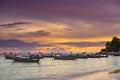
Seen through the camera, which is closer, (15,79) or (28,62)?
(15,79)

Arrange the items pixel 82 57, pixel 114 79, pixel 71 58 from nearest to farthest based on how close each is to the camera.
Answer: pixel 114 79
pixel 71 58
pixel 82 57

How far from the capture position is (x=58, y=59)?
163 metres

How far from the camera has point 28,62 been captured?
12338 cm

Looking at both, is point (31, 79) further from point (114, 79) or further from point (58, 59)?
point (58, 59)

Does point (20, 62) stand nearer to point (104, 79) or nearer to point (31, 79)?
point (31, 79)

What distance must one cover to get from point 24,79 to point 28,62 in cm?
6568

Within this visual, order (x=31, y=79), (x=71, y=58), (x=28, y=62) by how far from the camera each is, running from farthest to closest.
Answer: (x=71, y=58), (x=28, y=62), (x=31, y=79)

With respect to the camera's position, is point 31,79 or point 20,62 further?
point 20,62

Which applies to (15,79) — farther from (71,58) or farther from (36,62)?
(71,58)

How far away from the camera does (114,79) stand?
41.8 m

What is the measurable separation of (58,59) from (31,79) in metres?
106

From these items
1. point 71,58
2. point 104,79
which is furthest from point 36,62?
point 104,79

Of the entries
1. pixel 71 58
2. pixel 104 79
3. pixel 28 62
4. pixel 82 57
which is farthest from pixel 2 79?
pixel 82 57

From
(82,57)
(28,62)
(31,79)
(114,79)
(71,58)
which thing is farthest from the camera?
(82,57)
